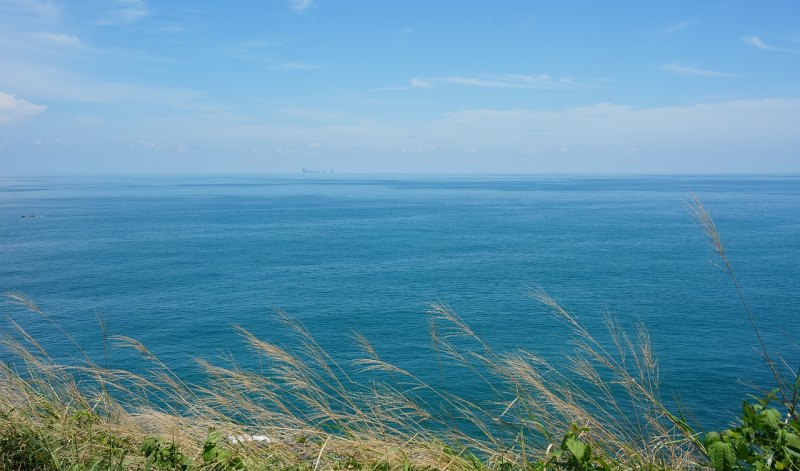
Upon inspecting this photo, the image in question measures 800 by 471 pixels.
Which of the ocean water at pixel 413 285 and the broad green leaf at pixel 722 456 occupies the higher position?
the broad green leaf at pixel 722 456

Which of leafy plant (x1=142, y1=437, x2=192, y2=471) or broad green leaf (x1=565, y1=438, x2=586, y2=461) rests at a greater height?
broad green leaf (x1=565, y1=438, x2=586, y2=461)

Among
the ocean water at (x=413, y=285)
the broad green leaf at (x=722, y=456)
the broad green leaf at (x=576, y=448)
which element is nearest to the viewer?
the broad green leaf at (x=722, y=456)

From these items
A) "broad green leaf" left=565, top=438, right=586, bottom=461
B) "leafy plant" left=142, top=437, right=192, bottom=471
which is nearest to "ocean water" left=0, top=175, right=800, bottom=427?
"broad green leaf" left=565, top=438, right=586, bottom=461

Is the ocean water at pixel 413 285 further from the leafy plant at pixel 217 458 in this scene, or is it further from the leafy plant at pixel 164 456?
the leafy plant at pixel 164 456

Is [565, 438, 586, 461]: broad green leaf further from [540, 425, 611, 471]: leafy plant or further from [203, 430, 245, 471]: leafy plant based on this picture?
[203, 430, 245, 471]: leafy plant

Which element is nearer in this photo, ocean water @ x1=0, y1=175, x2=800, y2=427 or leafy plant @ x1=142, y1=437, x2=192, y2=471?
leafy plant @ x1=142, y1=437, x2=192, y2=471

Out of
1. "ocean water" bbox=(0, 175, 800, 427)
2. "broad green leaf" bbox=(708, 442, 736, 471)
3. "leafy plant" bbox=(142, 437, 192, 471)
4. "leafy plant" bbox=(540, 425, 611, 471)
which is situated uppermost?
"broad green leaf" bbox=(708, 442, 736, 471)

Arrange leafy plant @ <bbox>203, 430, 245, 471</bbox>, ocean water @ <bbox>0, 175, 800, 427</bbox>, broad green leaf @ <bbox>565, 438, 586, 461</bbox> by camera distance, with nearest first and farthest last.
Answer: broad green leaf @ <bbox>565, 438, 586, 461</bbox>
leafy plant @ <bbox>203, 430, 245, 471</bbox>
ocean water @ <bbox>0, 175, 800, 427</bbox>

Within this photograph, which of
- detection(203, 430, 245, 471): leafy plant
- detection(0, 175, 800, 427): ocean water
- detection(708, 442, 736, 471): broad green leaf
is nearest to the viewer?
detection(708, 442, 736, 471): broad green leaf

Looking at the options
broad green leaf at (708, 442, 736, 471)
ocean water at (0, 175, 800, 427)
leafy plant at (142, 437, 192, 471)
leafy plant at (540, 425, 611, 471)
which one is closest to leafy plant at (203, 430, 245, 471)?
leafy plant at (142, 437, 192, 471)

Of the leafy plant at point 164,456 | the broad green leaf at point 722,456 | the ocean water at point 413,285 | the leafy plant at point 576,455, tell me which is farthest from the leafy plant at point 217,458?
the ocean water at point 413,285

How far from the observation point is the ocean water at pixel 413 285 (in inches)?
1136

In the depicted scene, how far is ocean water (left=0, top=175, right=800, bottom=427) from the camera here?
28.8 m

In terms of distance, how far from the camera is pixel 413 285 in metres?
43.6
